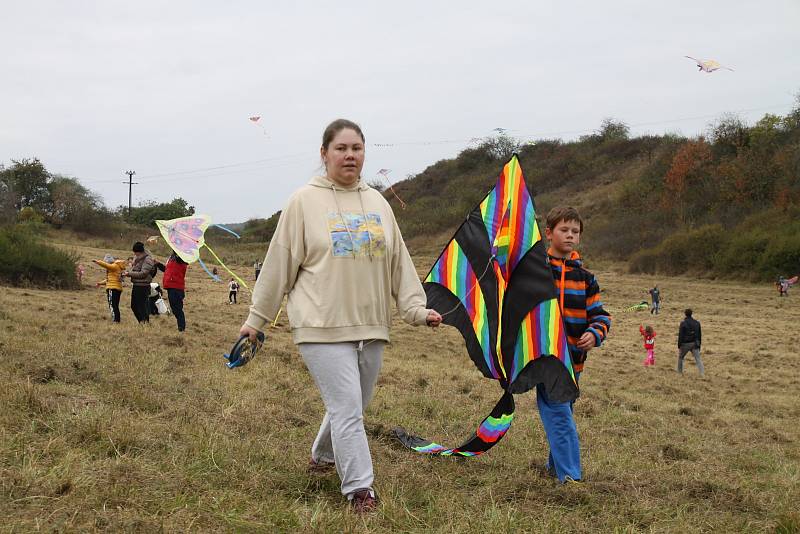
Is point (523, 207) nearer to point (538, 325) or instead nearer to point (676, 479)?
point (538, 325)

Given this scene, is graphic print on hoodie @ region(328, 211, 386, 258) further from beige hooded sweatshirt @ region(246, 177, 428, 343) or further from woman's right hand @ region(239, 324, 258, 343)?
woman's right hand @ region(239, 324, 258, 343)

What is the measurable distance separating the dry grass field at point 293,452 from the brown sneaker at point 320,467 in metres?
0.07

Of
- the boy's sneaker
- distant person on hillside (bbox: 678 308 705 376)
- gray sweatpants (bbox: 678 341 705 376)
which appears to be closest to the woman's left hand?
the boy's sneaker

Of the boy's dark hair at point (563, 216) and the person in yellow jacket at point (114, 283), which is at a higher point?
the boy's dark hair at point (563, 216)

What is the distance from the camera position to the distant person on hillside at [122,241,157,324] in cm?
1205

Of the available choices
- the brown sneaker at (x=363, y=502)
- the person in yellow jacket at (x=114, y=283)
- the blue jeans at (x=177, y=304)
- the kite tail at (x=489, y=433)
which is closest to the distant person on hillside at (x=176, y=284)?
the blue jeans at (x=177, y=304)

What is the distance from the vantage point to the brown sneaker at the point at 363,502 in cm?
361

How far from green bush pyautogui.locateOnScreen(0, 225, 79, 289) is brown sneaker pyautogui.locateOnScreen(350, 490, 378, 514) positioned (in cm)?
2139

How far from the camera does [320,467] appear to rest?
4273 millimetres

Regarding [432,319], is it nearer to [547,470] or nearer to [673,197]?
[547,470]

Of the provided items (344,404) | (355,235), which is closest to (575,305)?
(355,235)

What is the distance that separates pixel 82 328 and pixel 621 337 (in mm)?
15689

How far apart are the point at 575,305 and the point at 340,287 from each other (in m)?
1.83

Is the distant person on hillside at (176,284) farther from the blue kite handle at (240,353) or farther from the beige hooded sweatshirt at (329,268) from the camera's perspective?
the beige hooded sweatshirt at (329,268)
